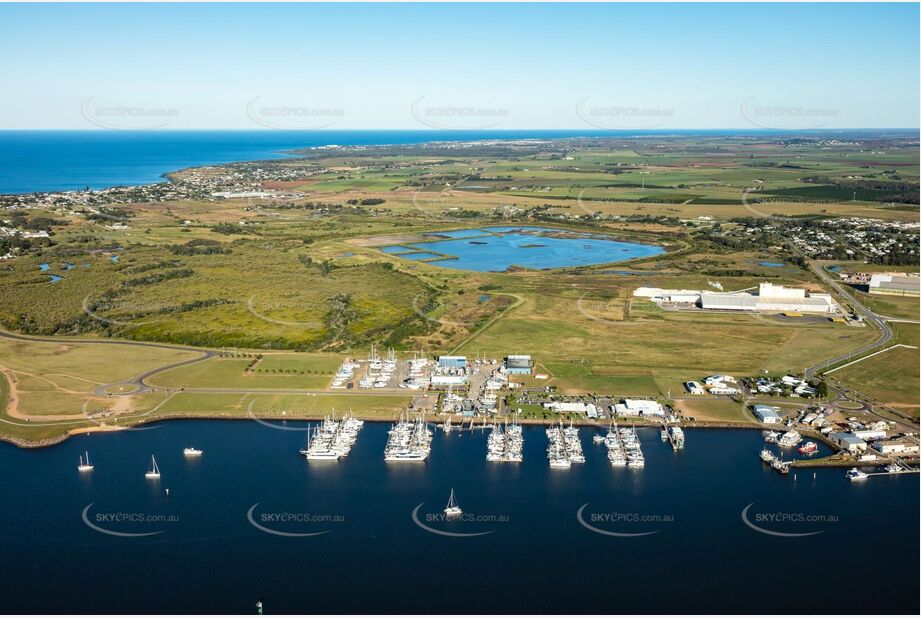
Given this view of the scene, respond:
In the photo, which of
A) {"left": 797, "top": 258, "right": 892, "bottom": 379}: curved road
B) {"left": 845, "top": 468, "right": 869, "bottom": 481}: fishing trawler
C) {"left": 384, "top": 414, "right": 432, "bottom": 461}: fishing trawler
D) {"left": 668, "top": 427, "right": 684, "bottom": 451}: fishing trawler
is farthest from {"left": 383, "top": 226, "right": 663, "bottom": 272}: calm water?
{"left": 845, "top": 468, "right": 869, "bottom": 481}: fishing trawler

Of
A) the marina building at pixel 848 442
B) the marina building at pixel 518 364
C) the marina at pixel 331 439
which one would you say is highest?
the marina building at pixel 518 364

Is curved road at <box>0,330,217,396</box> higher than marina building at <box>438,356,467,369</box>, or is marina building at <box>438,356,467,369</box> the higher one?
marina building at <box>438,356,467,369</box>

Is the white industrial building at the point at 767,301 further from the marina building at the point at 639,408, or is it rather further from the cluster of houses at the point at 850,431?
the marina building at the point at 639,408

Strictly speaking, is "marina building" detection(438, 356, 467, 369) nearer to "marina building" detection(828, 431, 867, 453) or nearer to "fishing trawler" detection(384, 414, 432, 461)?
"fishing trawler" detection(384, 414, 432, 461)

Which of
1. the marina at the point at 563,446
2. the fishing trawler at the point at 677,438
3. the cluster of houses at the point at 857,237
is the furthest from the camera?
the cluster of houses at the point at 857,237

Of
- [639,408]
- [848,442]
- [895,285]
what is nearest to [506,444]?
[639,408]

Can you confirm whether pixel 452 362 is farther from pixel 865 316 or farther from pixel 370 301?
pixel 865 316

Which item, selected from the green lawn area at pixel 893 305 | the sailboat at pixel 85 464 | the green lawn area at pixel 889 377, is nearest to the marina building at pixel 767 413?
the green lawn area at pixel 889 377
